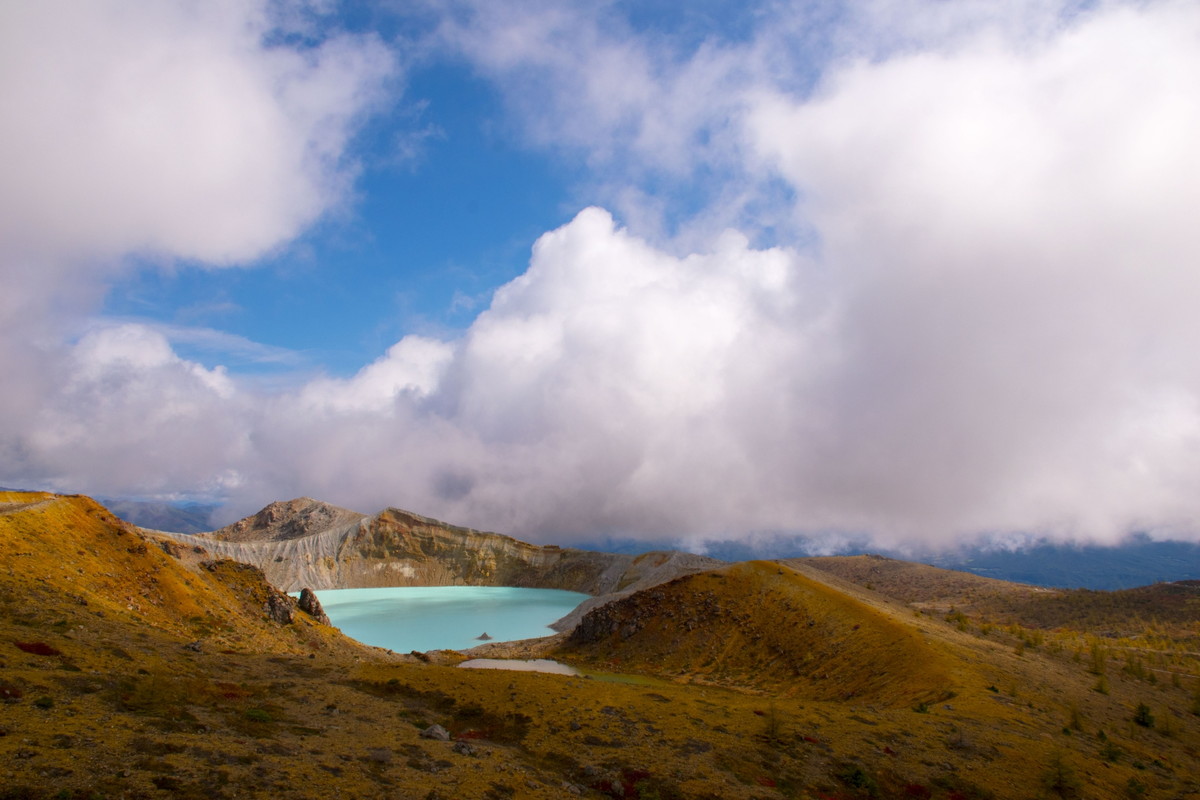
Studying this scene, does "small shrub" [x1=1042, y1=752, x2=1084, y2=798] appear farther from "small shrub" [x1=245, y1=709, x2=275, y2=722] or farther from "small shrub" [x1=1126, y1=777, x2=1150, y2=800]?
"small shrub" [x1=245, y1=709, x2=275, y2=722]

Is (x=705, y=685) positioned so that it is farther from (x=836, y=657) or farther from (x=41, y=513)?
(x=41, y=513)

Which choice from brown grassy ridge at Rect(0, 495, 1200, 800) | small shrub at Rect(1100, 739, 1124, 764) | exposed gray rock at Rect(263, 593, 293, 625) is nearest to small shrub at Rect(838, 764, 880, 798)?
brown grassy ridge at Rect(0, 495, 1200, 800)

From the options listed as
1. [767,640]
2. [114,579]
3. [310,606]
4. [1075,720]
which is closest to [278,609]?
[310,606]

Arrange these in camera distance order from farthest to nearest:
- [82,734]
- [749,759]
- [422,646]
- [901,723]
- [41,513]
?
[422,646] → [41,513] → [901,723] → [749,759] → [82,734]

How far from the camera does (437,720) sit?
106ft

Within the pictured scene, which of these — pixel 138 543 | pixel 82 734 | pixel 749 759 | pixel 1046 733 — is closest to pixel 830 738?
pixel 749 759

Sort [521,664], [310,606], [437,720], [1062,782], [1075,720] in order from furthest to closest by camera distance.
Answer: [521,664], [310,606], [1075,720], [437,720], [1062,782]

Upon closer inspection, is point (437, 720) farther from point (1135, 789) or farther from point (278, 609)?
point (278, 609)

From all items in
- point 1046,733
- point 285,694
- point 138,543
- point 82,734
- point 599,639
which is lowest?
point 599,639

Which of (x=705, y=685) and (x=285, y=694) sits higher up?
(x=285, y=694)

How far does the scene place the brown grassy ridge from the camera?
63.2ft

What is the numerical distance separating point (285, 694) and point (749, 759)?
2576 centimetres

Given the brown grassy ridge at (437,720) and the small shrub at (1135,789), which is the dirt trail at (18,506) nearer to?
the brown grassy ridge at (437,720)

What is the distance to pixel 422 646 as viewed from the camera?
398 ft
